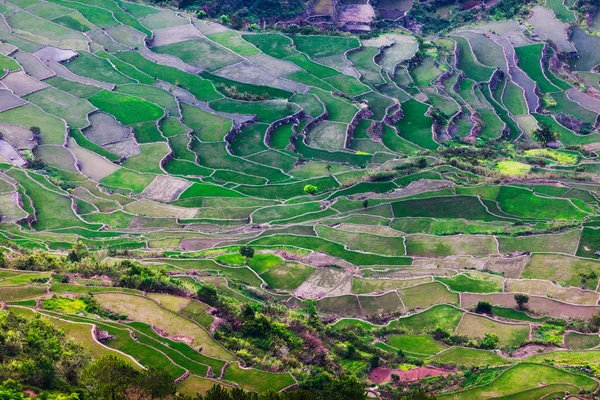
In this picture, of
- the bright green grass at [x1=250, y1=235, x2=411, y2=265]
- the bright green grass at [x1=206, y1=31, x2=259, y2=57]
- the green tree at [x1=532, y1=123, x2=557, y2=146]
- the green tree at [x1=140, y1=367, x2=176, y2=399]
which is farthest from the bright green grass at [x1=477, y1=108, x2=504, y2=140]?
the green tree at [x1=140, y1=367, x2=176, y2=399]

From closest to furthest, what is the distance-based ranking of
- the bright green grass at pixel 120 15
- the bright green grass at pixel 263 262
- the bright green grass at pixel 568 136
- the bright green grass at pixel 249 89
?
the bright green grass at pixel 263 262 < the bright green grass at pixel 568 136 < the bright green grass at pixel 249 89 < the bright green grass at pixel 120 15

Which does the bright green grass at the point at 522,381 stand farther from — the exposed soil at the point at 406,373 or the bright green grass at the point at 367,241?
the bright green grass at the point at 367,241

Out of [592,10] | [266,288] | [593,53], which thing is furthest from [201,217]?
[592,10]

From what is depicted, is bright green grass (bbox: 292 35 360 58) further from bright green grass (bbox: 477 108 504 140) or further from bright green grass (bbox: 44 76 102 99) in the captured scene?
bright green grass (bbox: 44 76 102 99)

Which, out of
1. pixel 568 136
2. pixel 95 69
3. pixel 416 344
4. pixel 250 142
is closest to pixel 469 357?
pixel 416 344

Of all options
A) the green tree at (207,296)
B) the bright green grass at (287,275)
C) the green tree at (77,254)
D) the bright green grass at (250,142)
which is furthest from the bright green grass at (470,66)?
the green tree at (207,296)


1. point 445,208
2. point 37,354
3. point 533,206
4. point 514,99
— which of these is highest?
point 37,354

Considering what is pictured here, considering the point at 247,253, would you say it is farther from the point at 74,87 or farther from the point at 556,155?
the point at 74,87
